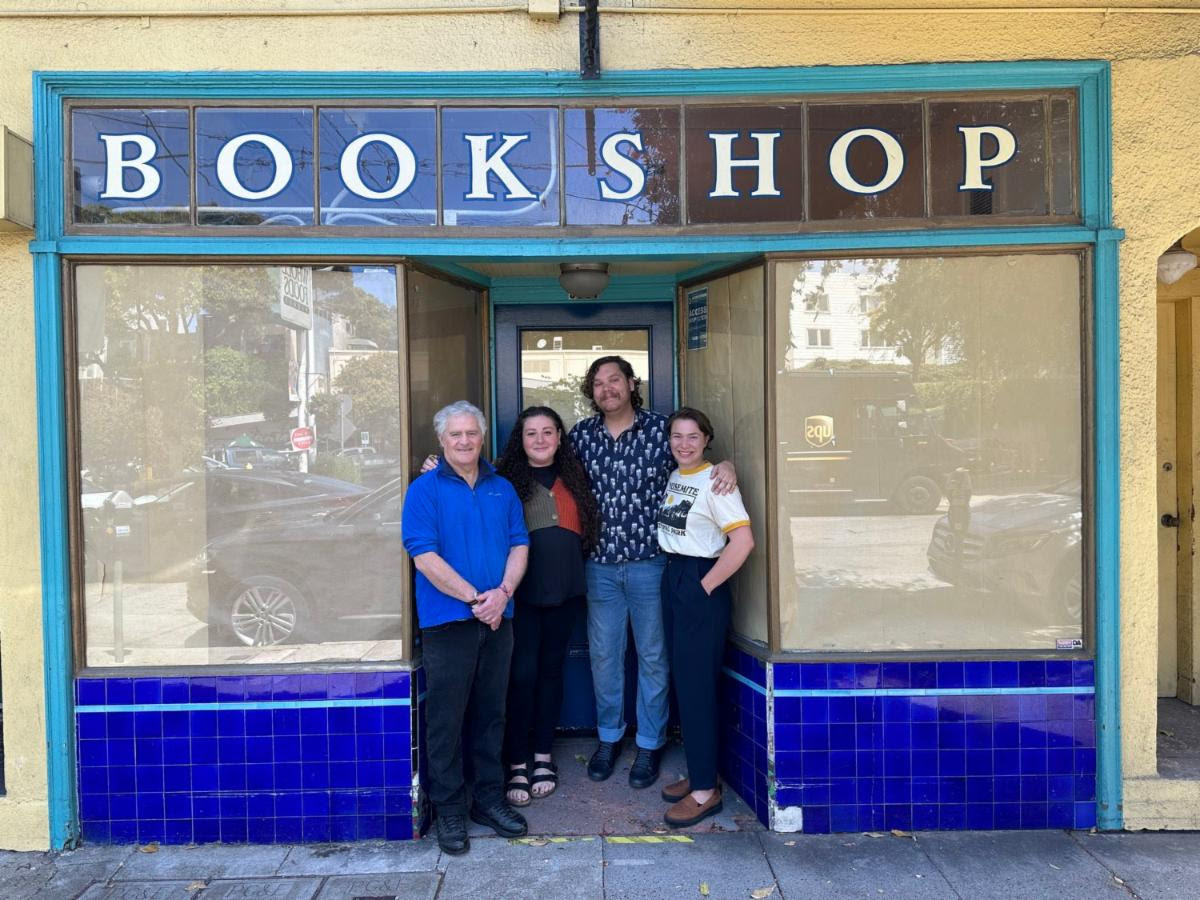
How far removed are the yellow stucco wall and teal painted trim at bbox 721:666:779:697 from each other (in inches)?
60.1

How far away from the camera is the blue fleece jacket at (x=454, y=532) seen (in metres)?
3.55

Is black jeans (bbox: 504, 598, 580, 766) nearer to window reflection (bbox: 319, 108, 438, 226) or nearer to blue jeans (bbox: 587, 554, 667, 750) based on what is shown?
blue jeans (bbox: 587, 554, 667, 750)

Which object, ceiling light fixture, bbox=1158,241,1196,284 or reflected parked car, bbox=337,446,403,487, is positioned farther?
ceiling light fixture, bbox=1158,241,1196,284

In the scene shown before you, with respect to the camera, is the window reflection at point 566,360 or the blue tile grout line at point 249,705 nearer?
the blue tile grout line at point 249,705

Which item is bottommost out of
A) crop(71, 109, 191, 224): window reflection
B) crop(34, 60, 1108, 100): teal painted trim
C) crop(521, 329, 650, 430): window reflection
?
crop(521, 329, 650, 430): window reflection

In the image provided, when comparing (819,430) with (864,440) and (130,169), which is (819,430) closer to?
(864,440)

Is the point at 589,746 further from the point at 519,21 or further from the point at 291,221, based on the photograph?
the point at 519,21

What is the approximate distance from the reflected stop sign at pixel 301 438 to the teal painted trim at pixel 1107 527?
11.0 feet

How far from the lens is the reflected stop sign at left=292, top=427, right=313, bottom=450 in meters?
3.83

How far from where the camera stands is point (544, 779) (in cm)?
416

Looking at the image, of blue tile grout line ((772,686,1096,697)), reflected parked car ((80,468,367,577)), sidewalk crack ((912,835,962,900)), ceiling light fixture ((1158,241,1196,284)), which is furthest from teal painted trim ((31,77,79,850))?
ceiling light fixture ((1158,241,1196,284))

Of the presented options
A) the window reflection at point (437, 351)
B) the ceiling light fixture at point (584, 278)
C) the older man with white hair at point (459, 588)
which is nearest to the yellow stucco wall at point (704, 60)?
the ceiling light fixture at point (584, 278)

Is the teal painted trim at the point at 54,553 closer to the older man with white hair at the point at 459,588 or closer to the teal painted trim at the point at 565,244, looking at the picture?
the teal painted trim at the point at 565,244

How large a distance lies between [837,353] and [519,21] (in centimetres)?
198
